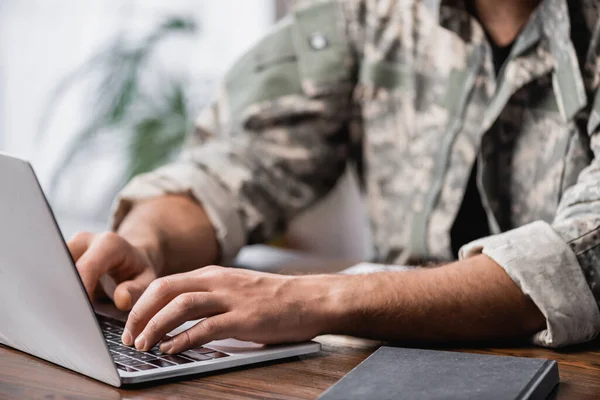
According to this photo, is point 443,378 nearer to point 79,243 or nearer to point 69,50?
point 79,243

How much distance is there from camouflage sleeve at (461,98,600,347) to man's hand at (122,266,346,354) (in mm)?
199

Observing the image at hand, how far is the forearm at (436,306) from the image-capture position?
0.79 meters

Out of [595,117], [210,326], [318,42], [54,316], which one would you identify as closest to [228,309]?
[210,326]

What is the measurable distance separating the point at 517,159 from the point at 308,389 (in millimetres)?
705

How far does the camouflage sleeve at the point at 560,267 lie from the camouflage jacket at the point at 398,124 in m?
0.14

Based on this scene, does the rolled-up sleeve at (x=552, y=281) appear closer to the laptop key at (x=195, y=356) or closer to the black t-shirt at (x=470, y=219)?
the laptop key at (x=195, y=356)

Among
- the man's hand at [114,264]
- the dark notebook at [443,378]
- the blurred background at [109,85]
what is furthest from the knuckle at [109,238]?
the blurred background at [109,85]

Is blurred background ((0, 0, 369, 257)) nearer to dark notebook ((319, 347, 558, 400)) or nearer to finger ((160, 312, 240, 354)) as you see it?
finger ((160, 312, 240, 354))

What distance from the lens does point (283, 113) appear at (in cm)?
143

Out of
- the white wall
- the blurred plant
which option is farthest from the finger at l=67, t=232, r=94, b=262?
the white wall

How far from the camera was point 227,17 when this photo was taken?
2596mm

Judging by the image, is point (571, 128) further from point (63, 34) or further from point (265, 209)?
point (63, 34)

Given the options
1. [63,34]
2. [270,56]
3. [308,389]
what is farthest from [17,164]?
[63,34]

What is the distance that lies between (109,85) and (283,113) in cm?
100
